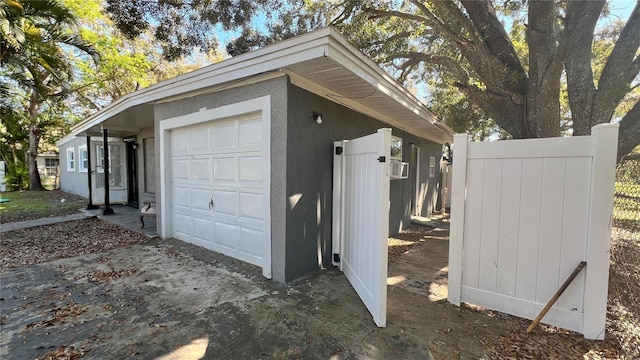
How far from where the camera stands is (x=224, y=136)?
15.2ft

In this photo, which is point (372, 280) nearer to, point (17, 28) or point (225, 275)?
point (225, 275)

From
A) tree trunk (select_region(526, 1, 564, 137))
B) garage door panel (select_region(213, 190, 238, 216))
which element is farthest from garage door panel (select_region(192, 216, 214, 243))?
tree trunk (select_region(526, 1, 564, 137))

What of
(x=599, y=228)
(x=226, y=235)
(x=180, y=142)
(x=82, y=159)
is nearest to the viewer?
(x=599, y=228)

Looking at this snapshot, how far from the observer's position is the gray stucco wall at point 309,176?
3646mm

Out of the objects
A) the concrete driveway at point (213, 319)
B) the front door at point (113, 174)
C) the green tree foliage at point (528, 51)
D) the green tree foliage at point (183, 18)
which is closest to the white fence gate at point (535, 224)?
the concrete driveway at point (213, 319)

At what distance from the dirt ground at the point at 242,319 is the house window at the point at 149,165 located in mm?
4101

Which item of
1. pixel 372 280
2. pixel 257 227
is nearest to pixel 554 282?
pixel 372 280

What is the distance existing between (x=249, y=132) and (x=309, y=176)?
3.86ft

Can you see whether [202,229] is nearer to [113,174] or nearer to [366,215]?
[366,215]

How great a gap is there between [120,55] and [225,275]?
15055 millimetres

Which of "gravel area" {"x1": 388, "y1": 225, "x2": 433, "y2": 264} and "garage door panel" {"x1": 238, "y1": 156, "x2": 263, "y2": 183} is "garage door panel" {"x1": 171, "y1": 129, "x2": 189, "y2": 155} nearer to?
"garage door panel" {"x1": 238, "y1": 156, "x2": 263, "y2": 183}

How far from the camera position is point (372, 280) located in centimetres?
288

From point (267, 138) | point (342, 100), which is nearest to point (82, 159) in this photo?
point (267, 138)

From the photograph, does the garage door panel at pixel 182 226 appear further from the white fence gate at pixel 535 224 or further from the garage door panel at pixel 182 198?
the white fence gate at pixel 535 224
